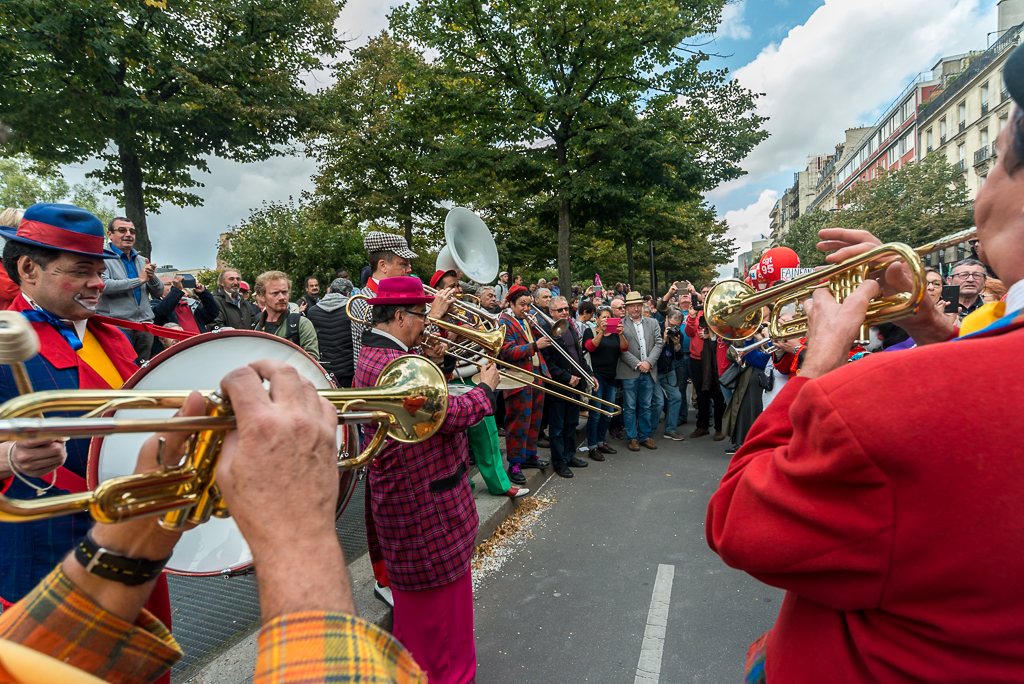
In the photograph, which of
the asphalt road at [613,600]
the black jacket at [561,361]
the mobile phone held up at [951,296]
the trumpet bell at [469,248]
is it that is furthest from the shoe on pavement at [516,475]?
the mobile phone held up at [951,296]

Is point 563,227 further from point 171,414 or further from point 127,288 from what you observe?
point 171,414

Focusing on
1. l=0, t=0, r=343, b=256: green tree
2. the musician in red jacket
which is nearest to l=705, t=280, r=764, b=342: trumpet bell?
the musician in red jacket

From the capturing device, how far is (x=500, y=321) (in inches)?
203

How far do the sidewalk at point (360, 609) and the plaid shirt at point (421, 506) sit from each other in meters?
0.26

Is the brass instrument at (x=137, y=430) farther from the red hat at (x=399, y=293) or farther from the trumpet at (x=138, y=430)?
the red hat at (x=399, y=293)

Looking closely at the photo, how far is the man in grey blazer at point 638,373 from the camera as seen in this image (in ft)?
23.7

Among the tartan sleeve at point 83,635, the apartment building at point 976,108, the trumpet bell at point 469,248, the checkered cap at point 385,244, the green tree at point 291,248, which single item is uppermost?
the apartment building at point 976,108

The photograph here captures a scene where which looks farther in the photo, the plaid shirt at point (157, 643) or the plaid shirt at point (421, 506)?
the plaid shirt at point (421, 506)

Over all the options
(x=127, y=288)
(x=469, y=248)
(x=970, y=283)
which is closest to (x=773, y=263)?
(x=970, y=283)

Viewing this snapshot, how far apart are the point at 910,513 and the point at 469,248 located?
18.5 ft

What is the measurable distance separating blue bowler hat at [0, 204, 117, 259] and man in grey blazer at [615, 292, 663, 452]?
6.13 m

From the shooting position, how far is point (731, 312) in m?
2.37

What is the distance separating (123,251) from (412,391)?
4665 millimetres

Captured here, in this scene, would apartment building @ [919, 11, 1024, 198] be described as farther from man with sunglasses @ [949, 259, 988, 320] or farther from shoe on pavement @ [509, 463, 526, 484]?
shoe on pavement @ [509, 463, 526, 484]
